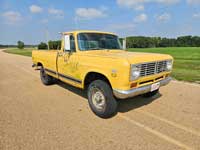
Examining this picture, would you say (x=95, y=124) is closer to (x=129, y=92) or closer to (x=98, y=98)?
(x=98, y=98)

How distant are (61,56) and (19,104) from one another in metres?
1.82

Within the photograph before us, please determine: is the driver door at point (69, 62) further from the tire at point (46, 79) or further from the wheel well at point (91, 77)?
the tire at point (46, 79)

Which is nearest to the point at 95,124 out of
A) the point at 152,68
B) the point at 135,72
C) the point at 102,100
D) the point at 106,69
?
the point at 102,100

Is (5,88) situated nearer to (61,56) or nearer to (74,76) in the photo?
(61,56)

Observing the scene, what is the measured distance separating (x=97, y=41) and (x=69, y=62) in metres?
1.03

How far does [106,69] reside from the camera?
355 centimetres

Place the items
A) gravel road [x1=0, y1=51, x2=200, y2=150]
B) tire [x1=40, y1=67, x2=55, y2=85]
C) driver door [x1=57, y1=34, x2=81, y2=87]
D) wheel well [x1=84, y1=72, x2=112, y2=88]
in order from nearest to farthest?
1. gravel road [x1=0, y1=51, x2=200, y2=150]
2. wheel well [x1=84, y1=72, x2=112, y2=88]
3. driver door [x1=57, y1=34, x2=81, y2=87]
4. tire [x1=40, y1=67, x2=55, y2=85]

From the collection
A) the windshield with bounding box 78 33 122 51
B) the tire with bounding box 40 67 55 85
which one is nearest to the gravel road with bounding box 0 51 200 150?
the tire with bounding box 40 67 55 85

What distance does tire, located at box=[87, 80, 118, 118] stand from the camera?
12.4ft

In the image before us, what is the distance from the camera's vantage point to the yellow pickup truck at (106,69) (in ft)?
11.1

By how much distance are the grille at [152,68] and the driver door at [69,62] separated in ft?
5.68

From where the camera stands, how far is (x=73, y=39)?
479cm

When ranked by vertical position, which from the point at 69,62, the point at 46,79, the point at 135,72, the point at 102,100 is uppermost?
the point at 69,62

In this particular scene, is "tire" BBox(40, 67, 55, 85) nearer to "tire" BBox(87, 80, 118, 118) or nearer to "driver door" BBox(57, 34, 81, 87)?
"driver door" BBox(57, 34, 81, 87)
